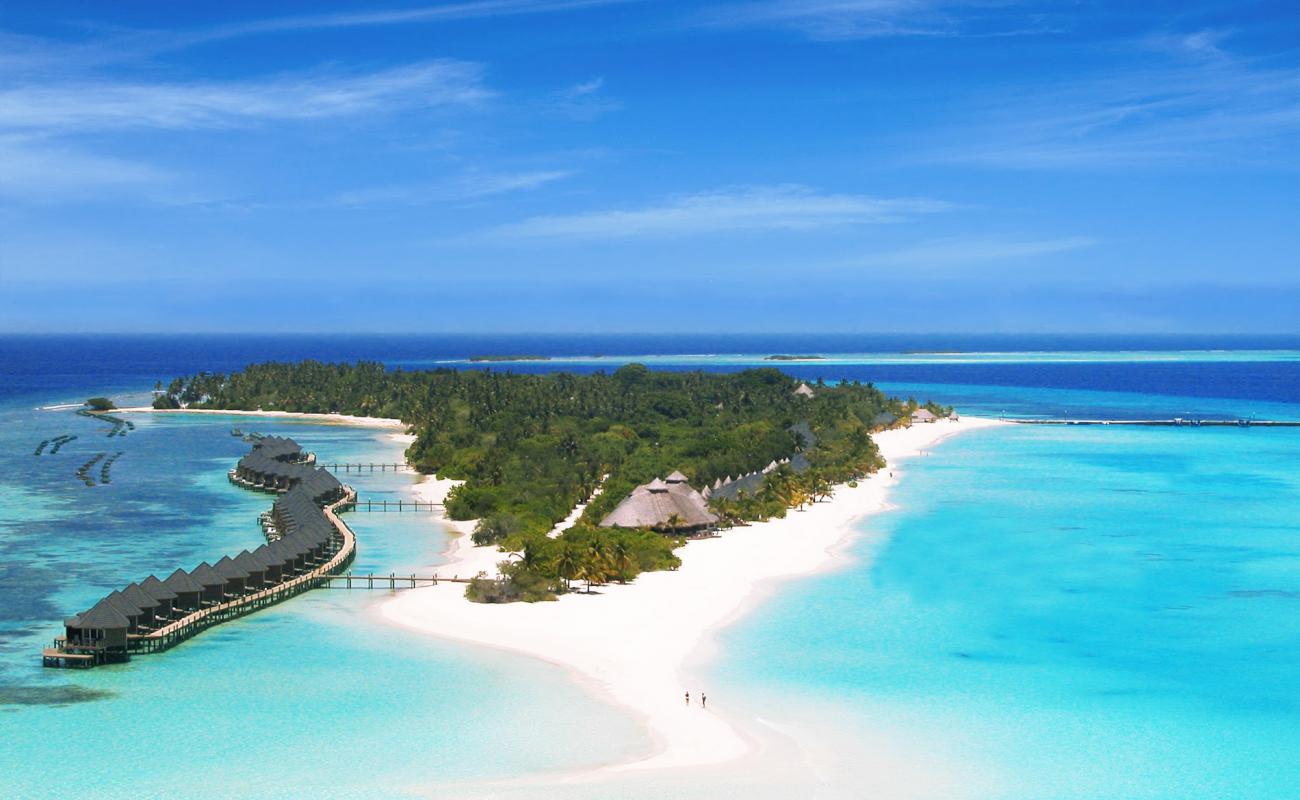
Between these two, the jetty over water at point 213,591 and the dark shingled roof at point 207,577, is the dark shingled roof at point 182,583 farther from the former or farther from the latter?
the dark shingled roof at point 207,577

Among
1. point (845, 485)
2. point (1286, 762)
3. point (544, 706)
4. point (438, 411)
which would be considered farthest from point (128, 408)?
point (1286, 762)

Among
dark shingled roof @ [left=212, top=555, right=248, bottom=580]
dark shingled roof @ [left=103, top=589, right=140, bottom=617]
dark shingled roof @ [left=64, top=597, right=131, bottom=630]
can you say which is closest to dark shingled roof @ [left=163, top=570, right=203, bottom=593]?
dark shingled roof @ [left=212, top=555, right=248, bottom=580]

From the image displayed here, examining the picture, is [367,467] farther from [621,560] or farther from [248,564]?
[621,560]

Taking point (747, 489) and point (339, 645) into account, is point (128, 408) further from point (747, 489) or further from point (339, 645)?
point (339, 645)

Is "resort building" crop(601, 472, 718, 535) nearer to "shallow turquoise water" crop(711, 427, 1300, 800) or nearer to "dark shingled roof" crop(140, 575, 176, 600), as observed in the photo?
"shallow turquoise water" crop(711, 427, 1300, 800)

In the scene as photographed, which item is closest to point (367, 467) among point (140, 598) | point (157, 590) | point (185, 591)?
point (185, 591)

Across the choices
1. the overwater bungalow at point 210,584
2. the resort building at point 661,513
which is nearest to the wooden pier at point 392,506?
the resort building at point 661,513
